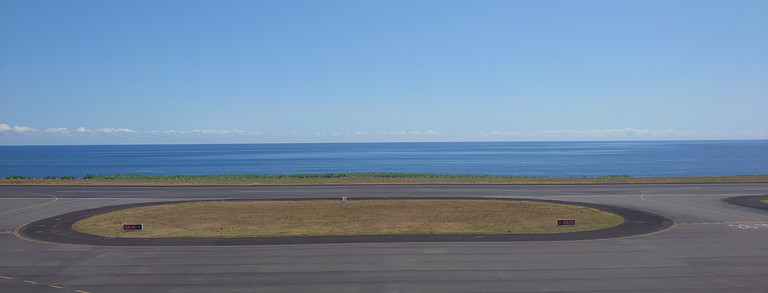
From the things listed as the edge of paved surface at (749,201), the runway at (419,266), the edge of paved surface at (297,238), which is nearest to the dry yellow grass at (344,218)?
the edge of paved surface at (297,238)

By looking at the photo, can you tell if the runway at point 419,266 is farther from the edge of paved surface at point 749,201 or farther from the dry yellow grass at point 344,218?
the edge of paved surface at point 749,201

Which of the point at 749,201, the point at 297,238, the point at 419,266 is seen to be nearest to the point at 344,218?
the point at 297,238

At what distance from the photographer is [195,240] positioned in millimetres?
28297

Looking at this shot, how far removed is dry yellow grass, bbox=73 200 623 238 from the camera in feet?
102

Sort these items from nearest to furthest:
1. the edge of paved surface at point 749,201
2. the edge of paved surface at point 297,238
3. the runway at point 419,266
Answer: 1. the runway at point 419,266
2. the edge of paved surface at point 297,238
3. the edge of paved surface at point 749,201

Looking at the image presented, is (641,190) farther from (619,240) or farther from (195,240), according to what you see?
(195,240)

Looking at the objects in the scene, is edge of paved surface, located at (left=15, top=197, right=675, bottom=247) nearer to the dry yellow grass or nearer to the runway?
the runway

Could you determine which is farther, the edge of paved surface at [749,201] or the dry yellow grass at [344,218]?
the edge of paved surface at [749,201]

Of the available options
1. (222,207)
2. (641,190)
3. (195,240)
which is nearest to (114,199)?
(222,207)

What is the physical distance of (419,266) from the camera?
73.0ft

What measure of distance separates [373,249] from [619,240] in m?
13.8

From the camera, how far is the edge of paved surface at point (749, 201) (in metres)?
42.3

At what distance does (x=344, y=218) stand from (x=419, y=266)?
1453cm

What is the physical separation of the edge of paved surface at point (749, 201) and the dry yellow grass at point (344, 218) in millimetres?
14382
